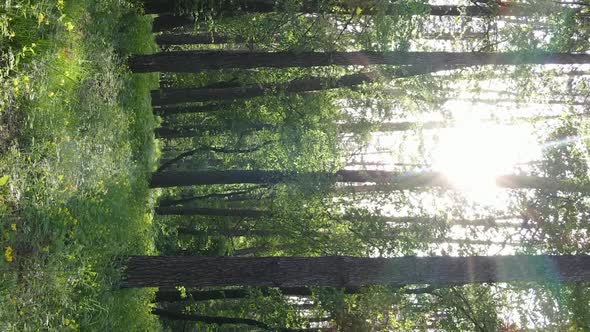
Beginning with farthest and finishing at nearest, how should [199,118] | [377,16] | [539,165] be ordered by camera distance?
[199,118] < [539,165] < [377,16]

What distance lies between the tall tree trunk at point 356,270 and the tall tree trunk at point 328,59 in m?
3.47

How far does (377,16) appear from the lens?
9.95m

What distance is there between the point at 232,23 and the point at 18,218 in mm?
6839

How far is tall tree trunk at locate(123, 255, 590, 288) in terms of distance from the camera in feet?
28.1

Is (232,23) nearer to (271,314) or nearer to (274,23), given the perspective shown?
(274,23)

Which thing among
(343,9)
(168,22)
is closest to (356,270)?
(343,9)

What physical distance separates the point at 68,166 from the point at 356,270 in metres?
4.59

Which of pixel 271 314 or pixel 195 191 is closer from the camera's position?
pixel 271 314

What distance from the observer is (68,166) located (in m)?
7.52

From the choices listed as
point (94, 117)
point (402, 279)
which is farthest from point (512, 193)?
point (94, 117)

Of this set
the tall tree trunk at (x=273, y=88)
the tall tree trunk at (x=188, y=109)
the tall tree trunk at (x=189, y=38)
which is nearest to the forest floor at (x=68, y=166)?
the tall tree trunk at (x=273, y=88)

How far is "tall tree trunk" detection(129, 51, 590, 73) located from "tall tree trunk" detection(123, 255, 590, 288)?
347cm

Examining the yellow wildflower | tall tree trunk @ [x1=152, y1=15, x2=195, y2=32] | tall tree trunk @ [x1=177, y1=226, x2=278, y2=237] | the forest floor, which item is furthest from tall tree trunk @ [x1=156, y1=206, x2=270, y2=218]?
the yellow wildflower

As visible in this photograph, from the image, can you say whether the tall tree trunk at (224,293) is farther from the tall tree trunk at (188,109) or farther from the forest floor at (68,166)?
the tall tree trunk at (188,109)
